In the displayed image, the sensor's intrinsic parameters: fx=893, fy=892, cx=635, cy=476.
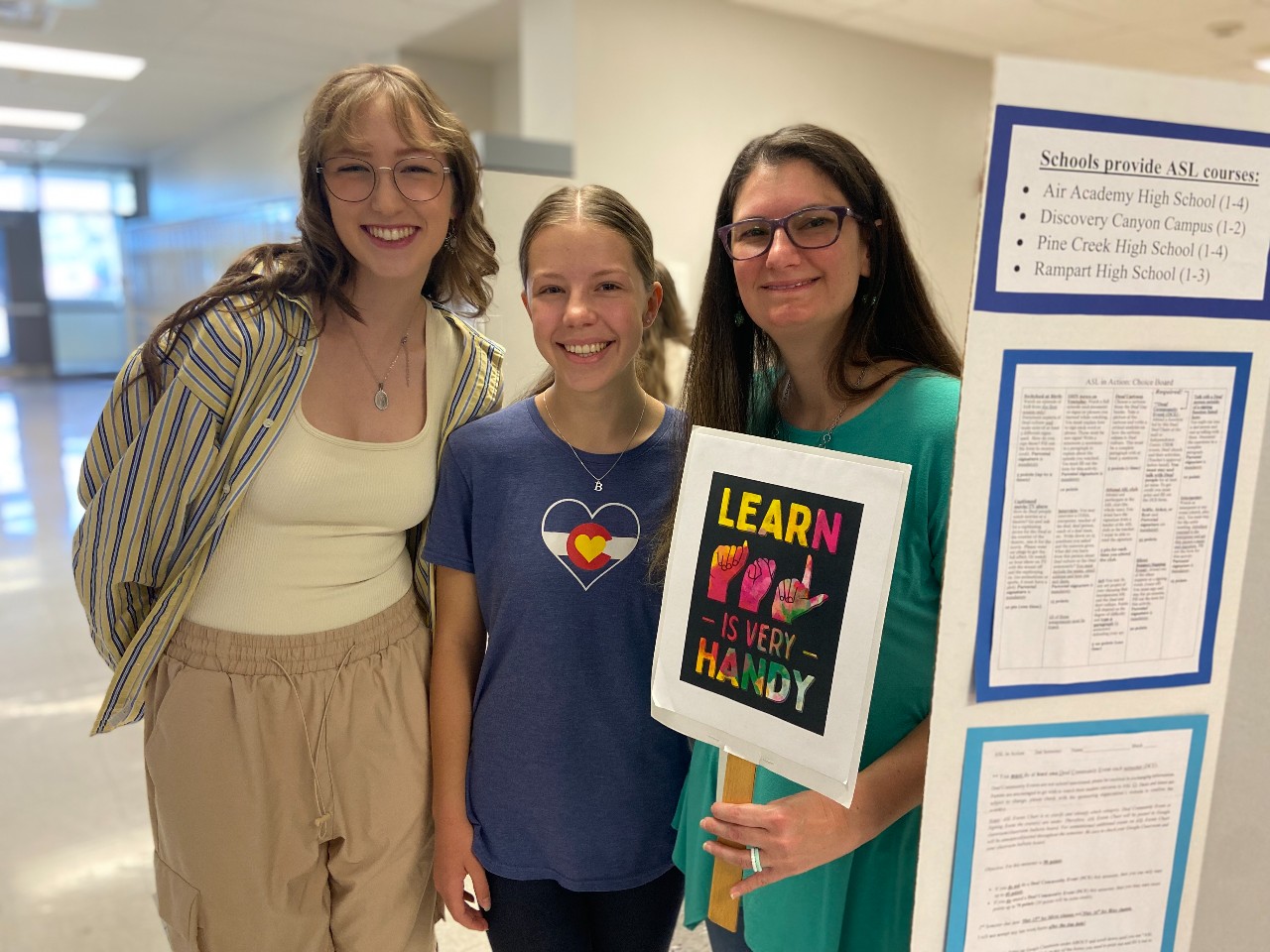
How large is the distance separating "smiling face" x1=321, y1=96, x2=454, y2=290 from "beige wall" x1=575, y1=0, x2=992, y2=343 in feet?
11.7

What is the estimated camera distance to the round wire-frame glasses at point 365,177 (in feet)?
4.45

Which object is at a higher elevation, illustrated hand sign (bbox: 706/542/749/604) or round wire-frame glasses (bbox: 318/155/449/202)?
round wire-frame glasses (bbox: 318/155/449/202)

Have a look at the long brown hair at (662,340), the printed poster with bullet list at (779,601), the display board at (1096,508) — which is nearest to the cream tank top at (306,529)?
the printed poster with bullet list at (779,601)

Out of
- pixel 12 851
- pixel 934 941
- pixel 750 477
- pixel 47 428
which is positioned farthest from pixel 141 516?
pixel 47 428

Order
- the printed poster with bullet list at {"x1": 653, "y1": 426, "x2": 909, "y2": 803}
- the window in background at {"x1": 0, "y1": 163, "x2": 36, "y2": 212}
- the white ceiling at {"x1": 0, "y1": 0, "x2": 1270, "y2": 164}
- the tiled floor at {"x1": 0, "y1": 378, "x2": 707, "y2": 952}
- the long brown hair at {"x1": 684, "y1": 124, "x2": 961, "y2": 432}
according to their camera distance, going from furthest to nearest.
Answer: the window in background at {"x1": 0, "y1": 163, "x2": 36, "y2": 212}
the white ceiling at {"x1": 0, "y1": 0, "x2": 1270, "y2": 164}
the tiled floor at {"x1": 0, "y1": 378, "x2": 707, "y2": 952}
the long brown hair at {"x1": 684, "y1": 124, "x2": 961, "y2": 432}
the printed poster with bullet list at {"x1": 653, "y1": 426, "x2": 909, "y2": 803}

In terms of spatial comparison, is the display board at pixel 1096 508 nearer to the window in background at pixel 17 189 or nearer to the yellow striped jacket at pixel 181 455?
the yellow striped jacket at pixel 181 455

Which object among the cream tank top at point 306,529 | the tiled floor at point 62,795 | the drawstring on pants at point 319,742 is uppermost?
the cream tank top at point 306,529

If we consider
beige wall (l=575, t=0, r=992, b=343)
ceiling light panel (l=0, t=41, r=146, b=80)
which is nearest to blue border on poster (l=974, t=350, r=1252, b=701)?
beige wall (l=575, t=0, r=992, b=343)

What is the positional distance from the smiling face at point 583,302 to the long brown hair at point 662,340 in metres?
1.14

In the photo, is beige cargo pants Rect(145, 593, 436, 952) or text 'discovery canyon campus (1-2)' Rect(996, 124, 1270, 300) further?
beige cargo pants Rect(145, 593, 436, 952)

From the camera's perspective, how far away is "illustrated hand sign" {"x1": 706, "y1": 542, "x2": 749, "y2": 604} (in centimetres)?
89

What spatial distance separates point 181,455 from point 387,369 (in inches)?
13.1

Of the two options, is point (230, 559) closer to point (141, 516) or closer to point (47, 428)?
point (141, 516)

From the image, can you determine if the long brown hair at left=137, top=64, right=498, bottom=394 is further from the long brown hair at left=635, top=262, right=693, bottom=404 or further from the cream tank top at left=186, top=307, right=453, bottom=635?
the long brown hair at left=635, top=262, right=693, bottom=404
